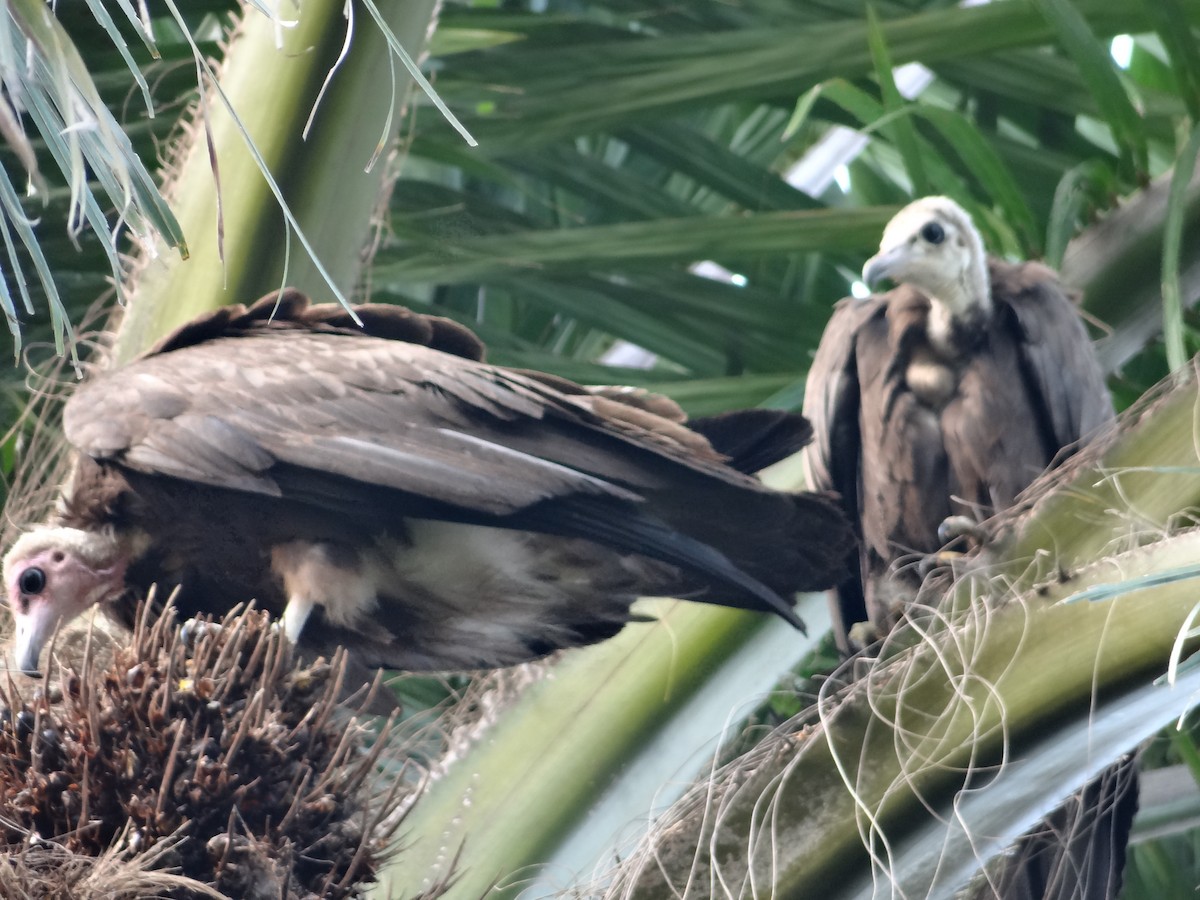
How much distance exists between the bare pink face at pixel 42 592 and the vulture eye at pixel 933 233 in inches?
43.0

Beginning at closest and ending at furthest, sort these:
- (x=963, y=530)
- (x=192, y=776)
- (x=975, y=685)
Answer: (x=192, y=776) → (x=975, y=685) → (x=963, y=530)

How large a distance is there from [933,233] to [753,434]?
462 millimetres

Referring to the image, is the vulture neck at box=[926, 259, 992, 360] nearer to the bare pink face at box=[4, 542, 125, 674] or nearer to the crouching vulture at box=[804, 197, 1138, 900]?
the crouching vulture at box=[804, 197, 1138, 900]

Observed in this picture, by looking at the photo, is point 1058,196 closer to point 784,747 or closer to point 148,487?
point 784,747

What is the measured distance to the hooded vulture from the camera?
2006 mm

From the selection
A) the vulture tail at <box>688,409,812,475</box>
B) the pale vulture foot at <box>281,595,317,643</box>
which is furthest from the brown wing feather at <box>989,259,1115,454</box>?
the pale vulture foot at <box>281,595,317,643</box>

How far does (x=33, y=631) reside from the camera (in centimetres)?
152

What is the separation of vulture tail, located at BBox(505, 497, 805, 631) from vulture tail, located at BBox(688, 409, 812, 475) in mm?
173

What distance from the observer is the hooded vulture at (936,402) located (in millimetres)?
2006

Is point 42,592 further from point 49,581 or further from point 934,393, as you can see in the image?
point 934,393

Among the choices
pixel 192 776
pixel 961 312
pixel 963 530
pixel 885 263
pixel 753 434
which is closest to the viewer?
pixel 192 776

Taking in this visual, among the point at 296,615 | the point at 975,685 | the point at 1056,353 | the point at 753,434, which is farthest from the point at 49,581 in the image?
the point at 1056,353

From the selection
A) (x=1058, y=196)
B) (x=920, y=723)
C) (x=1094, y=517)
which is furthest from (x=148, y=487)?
(x=1058, y=196)

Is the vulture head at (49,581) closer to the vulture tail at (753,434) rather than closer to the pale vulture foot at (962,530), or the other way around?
the vulture tail at (753,434)
